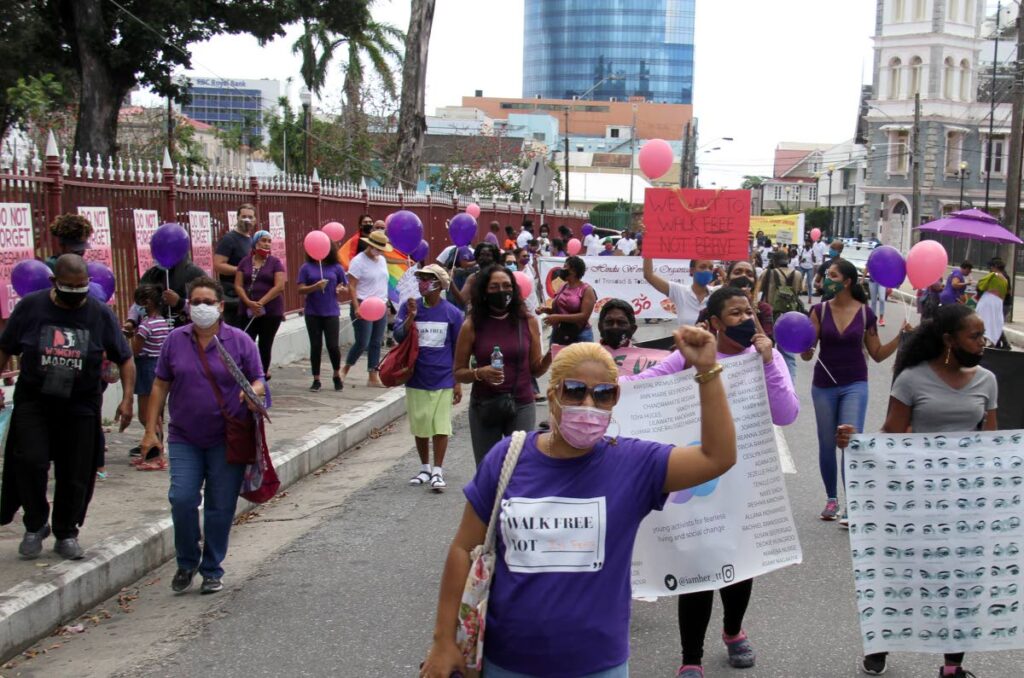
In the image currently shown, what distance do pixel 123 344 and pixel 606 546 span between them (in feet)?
14.3

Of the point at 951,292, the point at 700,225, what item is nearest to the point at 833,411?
the point at 700,225

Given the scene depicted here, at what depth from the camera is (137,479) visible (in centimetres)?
875

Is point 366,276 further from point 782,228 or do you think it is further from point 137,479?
point 782,228

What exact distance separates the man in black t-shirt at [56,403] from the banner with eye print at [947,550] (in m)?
4.17

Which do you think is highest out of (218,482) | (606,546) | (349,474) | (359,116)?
(359,116)

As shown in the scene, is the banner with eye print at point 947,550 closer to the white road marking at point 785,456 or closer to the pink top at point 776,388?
the pink top at point 776,388

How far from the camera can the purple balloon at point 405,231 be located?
12.7m

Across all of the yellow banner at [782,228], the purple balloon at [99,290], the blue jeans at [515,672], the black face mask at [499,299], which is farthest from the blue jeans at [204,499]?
the yellow banner at [782,228]

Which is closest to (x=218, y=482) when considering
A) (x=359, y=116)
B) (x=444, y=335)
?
(x=444, y=335)

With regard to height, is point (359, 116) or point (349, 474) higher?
point (359, 116)

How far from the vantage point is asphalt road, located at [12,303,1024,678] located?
17.7 ft

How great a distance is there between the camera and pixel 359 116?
47.6 meters

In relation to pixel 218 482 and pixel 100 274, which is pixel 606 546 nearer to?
pixel 218 482

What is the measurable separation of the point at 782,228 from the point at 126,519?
47212 mm
